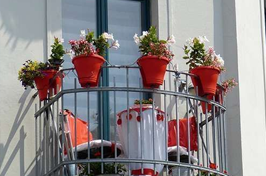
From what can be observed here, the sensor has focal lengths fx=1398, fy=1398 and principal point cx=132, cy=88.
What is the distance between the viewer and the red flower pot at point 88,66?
16.4 metres

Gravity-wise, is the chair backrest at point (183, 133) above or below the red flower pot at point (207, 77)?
below

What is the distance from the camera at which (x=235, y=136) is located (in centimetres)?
1834

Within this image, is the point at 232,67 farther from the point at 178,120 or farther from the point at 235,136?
the point at 178,120

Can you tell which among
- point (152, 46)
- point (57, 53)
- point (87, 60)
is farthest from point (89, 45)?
point (152, 46)

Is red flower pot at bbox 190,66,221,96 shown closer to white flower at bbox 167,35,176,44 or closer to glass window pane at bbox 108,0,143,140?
white flower at bbox 167,35,176,44

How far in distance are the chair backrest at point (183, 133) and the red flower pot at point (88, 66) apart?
1485 millimetres

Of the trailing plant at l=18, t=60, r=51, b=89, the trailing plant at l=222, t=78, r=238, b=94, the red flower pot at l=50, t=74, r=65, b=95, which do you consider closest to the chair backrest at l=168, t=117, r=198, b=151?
the trailing plant at l=222, t=78, r=238, b=94

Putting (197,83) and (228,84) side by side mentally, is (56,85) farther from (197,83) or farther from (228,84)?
(228,84)

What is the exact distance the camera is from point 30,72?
16.9m

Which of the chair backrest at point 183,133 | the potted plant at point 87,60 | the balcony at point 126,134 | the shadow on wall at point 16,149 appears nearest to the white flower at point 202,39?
the balcony at point 126,134

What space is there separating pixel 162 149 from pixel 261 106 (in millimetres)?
2474

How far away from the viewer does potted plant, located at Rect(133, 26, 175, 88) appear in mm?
16500

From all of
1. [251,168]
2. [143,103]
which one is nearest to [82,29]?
[143,103]

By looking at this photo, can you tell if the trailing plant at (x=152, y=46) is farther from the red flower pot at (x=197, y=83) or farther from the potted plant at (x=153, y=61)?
the red flower pot at (x=197, y=83)
